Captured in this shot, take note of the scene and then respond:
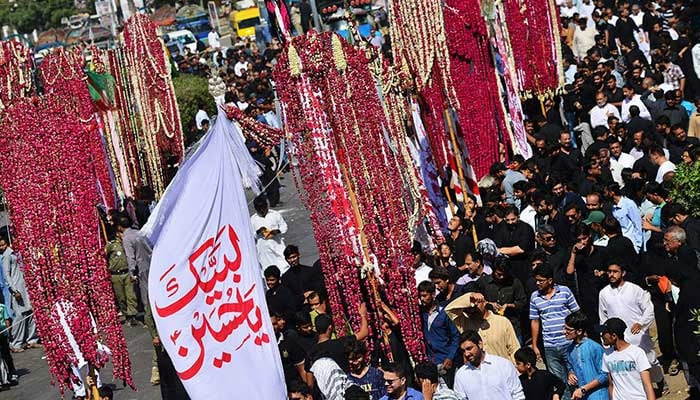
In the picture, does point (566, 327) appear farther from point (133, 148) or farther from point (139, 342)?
point (133, 148)

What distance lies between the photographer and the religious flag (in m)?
8.80

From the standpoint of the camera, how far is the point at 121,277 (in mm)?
16172

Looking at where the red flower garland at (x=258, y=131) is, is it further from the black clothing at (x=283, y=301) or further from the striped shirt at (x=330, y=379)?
the striped shirt at (x=330, y=379)

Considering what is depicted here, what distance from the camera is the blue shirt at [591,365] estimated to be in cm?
970

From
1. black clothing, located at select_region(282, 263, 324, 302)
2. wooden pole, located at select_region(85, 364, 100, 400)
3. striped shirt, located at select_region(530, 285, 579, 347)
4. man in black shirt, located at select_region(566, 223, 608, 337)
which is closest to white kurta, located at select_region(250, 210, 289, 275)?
black clothing, located at select_region(282, 263, 324, 302)

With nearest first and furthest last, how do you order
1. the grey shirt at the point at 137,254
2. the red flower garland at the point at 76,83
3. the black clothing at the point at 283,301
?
the black clothing at the point at 283,301 → the grey shirt at the point at 137,254 → the red flower garland at the point at 76,83

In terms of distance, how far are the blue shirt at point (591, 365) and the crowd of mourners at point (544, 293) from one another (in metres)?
0.01

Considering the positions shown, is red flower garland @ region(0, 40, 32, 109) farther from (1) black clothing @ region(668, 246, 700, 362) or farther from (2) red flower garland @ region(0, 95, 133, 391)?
(1) black clothing @ region(668, 246, 700, 362)

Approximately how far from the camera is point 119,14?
52.5m

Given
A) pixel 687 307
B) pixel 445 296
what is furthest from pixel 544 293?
pixel 687 307

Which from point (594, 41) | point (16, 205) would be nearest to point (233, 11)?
point (594, 41)

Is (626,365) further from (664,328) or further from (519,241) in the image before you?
(519,241)

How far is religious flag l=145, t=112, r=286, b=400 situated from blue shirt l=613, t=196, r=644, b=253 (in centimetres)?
431

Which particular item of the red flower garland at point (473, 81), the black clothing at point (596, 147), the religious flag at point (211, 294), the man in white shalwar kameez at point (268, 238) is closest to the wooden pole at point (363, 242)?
the religious flag at point (211, 294)
